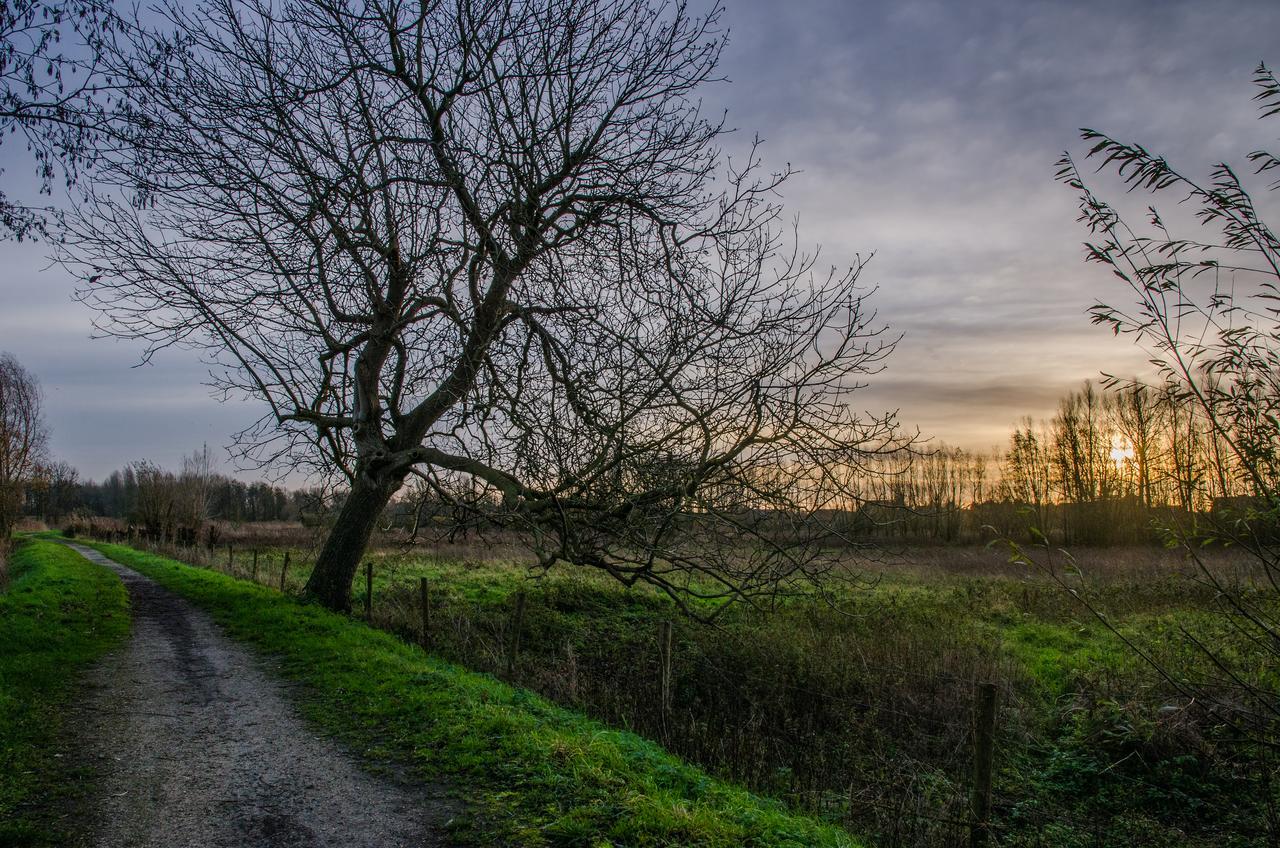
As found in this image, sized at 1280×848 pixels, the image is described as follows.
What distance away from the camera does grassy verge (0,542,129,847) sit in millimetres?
4863

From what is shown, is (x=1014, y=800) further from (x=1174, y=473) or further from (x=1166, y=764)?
(x=1174, y=473)

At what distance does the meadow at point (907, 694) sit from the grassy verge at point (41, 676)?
4090mm

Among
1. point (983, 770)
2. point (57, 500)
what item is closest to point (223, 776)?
point (983, 770)

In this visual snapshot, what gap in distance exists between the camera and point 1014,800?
784 centimetres

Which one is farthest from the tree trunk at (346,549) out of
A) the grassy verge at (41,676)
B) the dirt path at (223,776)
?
the dirt path at (223,776)

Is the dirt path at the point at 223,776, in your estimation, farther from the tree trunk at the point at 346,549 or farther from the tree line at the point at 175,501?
the tree line at the point at 175,501

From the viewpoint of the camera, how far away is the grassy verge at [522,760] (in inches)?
179

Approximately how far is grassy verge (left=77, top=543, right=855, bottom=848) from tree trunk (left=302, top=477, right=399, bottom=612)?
12.3 ft

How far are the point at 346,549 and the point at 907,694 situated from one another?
10474mm

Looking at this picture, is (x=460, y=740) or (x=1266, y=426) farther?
(x=460, y=740)

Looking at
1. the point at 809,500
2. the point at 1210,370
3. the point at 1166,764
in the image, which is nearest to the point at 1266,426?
the point at 1210,370

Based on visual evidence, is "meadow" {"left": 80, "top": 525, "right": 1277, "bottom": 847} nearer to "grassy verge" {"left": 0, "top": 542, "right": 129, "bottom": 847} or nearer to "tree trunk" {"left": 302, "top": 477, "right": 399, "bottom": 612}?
"tree trunk" {"left": 302, "top": 477, "right": 399, "bottom": 612}

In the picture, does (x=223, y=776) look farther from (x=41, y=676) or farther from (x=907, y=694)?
(x=907, y=694)

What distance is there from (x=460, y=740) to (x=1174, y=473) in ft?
18.9
